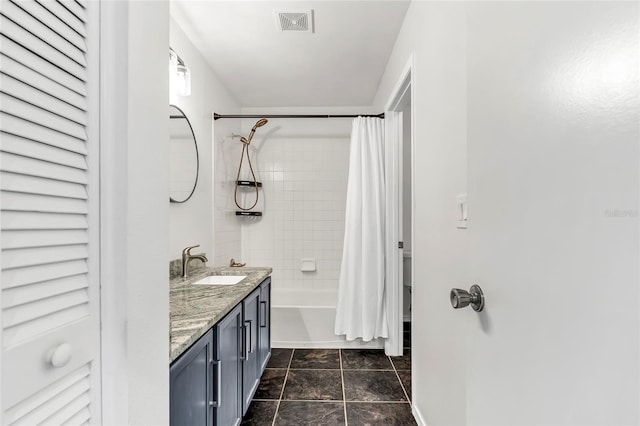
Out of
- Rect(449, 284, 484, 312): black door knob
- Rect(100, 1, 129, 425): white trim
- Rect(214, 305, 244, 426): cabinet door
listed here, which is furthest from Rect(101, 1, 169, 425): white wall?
Rect(449, 284, 484, 312): black door knob

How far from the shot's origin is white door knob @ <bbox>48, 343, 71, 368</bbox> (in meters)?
0.47

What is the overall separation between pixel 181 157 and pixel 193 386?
1.60 metres

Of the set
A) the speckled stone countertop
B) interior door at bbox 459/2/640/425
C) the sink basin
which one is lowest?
the sink basin

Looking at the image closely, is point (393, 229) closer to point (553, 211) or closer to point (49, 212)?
point (553, 211)

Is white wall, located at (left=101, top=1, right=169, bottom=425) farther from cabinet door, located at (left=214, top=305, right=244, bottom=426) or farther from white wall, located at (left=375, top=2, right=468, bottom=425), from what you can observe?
white wall, located at (left=375, top=2, right=468, bottom=425)

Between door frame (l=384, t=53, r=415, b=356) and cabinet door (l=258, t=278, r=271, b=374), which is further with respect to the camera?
door frame (l=384, t=53, r=415, b=356)

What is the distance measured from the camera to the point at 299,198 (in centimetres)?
367

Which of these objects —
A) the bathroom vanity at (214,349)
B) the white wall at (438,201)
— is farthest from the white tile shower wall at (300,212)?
the white wall at (438,201)

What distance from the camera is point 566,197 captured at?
0.48 meters

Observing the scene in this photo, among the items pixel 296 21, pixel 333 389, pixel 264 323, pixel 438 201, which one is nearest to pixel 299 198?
pixel 264 323

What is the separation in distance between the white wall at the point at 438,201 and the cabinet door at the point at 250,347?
96 cm

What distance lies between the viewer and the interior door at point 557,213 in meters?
0.40

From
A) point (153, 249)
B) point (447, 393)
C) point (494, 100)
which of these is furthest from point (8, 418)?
point (447, 393)

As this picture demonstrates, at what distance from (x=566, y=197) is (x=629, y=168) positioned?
101 millimetres
